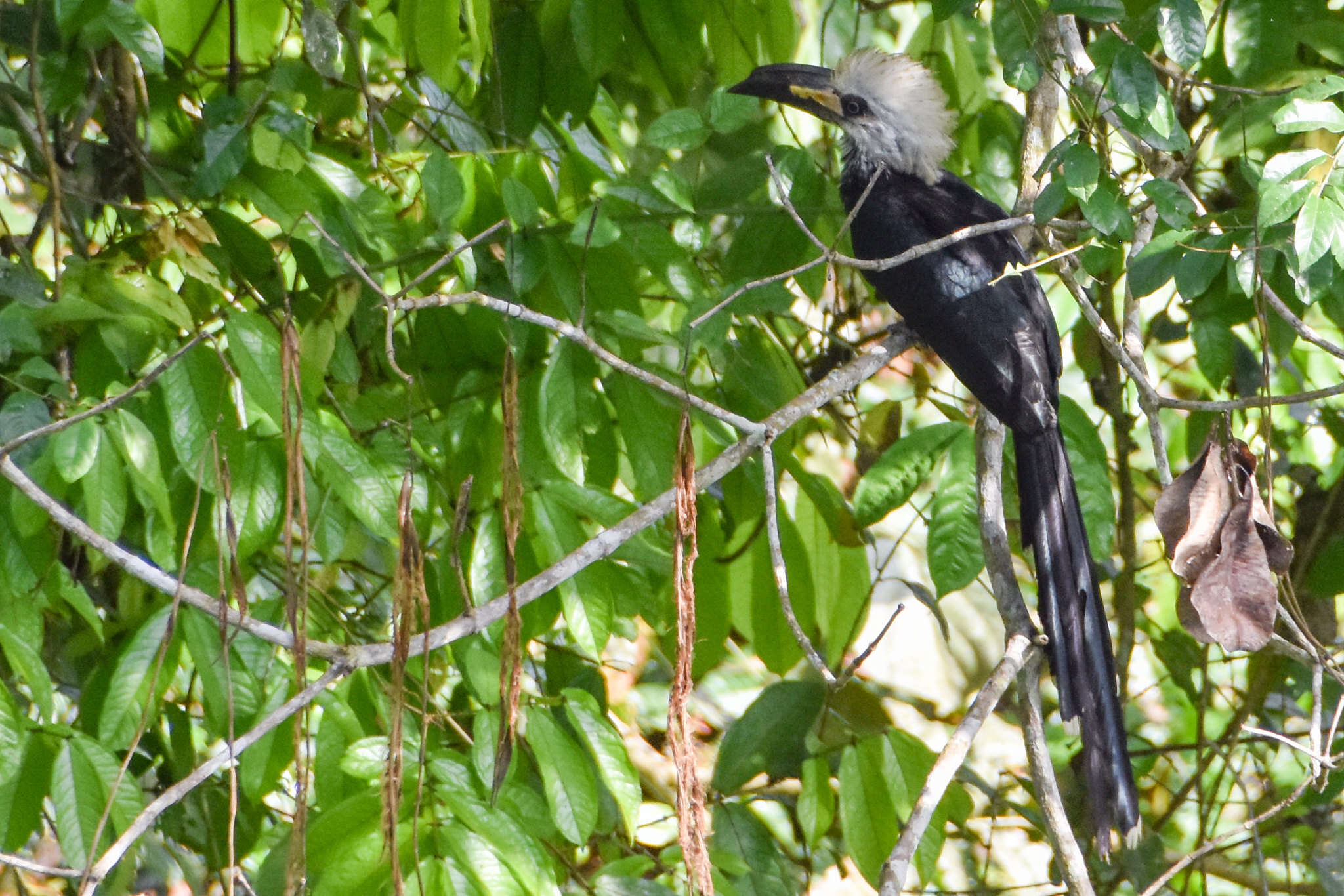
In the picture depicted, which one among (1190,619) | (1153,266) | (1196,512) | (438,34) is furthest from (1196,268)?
(438,34)

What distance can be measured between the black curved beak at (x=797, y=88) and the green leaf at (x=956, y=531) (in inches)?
28.1

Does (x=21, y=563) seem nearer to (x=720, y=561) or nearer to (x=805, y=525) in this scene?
(x=720, y=561)

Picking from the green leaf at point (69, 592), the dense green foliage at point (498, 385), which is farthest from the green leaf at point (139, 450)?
the green leaf at point (69, 592)

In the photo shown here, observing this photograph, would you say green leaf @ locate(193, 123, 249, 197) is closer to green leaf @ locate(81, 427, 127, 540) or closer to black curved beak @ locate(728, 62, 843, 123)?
green leaf @ locate(81, 427, 127, 540)

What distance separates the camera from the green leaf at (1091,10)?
144 centimetres

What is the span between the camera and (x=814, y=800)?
192cm

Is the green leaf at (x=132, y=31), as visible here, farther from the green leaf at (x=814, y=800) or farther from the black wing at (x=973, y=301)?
the green leaf at (x=814, y=800)

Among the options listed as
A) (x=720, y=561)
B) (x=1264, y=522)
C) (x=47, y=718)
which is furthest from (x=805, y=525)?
(x=47, y=718)

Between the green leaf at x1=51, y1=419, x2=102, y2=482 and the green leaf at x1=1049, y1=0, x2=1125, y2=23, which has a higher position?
the green leaf at x1=1049, y1=0, x2=1125, y2=23

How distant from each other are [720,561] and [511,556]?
957 millimetres

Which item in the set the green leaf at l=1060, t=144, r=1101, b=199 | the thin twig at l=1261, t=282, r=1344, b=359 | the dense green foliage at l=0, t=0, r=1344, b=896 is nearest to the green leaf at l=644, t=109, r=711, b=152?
the dense green foliage at l=0, t=0, r=1344, b=896

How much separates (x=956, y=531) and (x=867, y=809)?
0.45 m

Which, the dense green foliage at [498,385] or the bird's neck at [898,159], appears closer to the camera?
the dense green foliage at [498,385]

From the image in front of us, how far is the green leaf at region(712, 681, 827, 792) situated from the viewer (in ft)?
6.68
